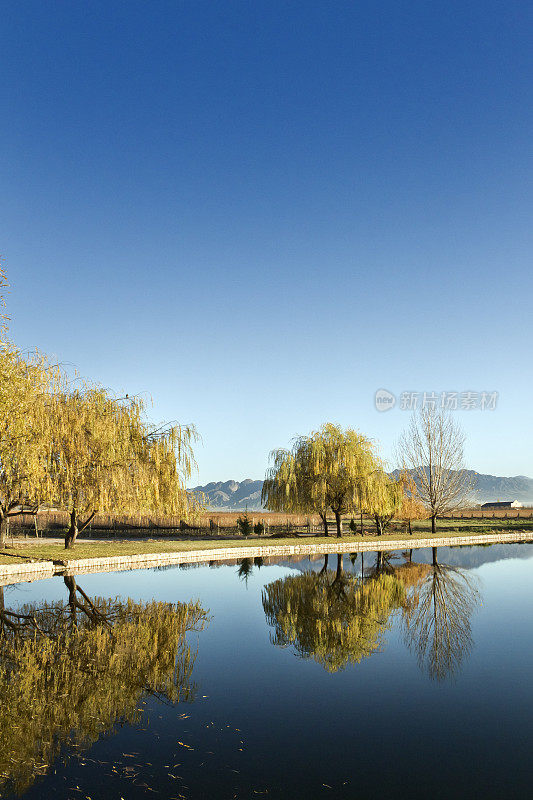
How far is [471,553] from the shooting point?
2812 cm

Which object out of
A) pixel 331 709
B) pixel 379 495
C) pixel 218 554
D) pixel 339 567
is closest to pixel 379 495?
pixel 379 495

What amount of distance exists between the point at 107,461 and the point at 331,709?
1634 centimetres

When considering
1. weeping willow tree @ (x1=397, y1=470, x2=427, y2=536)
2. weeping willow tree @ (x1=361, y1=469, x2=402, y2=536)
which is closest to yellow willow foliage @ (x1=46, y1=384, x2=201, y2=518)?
weeping willow tree @ (x1=361, y1=469, x2=402, y2=536)

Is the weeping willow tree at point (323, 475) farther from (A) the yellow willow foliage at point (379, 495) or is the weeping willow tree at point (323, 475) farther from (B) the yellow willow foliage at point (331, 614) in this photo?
(B) the yellow willow foliage at point (331, 614)

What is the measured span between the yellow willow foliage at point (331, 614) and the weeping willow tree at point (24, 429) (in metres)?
9.04

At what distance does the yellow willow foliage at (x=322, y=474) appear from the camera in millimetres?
31266

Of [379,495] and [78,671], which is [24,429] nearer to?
[78,671]

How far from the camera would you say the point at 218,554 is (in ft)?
80.2

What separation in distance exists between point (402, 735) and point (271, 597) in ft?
28.6

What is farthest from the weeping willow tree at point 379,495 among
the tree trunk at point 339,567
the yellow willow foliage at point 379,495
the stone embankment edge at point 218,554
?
the tree trunk at point 339,567

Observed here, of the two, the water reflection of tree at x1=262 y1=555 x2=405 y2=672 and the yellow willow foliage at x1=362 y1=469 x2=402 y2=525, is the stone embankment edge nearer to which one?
the yellow willow foliage at x1=362 y1=469 x2=402 y2=525

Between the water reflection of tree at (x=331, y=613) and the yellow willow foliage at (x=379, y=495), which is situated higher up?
the yellow willow foliage at (x=379, y=495)

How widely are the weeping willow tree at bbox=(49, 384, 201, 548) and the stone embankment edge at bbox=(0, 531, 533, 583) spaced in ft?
6.76

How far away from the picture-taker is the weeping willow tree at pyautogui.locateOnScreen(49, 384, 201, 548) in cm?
2103
